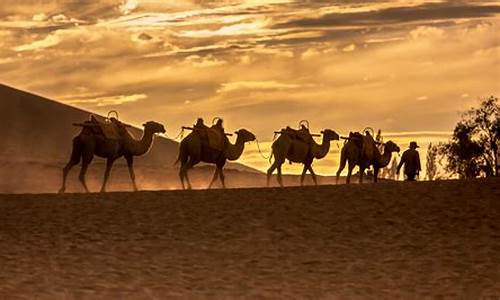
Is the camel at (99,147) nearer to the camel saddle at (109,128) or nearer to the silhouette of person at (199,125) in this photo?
the camel saddle at (109,128)

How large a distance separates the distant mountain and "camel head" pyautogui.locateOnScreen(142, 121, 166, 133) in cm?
4930

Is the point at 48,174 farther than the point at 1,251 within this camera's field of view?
Yes

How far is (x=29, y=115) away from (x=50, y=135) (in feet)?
21.0

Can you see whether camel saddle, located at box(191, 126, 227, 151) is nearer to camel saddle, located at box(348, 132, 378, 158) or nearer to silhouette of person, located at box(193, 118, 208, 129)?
silhouette of person, located at box(193, 118, 208, 129)

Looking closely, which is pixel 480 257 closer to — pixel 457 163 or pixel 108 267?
pixel 108 267

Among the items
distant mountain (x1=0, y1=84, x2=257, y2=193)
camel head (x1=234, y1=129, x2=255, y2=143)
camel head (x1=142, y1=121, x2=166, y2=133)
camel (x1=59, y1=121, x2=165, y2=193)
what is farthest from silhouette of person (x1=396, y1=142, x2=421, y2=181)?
distant mountain (x1=0, y1=84, x2=257, y2=193)

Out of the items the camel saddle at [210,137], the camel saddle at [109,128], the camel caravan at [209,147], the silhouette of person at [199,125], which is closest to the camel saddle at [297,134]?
the camel caravan at [209,147]

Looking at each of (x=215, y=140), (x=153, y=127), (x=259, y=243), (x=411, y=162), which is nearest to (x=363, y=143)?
(x=411, y=162)

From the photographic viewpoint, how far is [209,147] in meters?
35.1

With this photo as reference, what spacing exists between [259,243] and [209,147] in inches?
554

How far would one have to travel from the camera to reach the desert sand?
17.7 meters

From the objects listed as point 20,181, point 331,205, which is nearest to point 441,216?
point 331,205

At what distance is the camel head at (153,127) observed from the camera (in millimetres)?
36312

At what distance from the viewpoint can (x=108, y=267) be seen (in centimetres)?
1898
